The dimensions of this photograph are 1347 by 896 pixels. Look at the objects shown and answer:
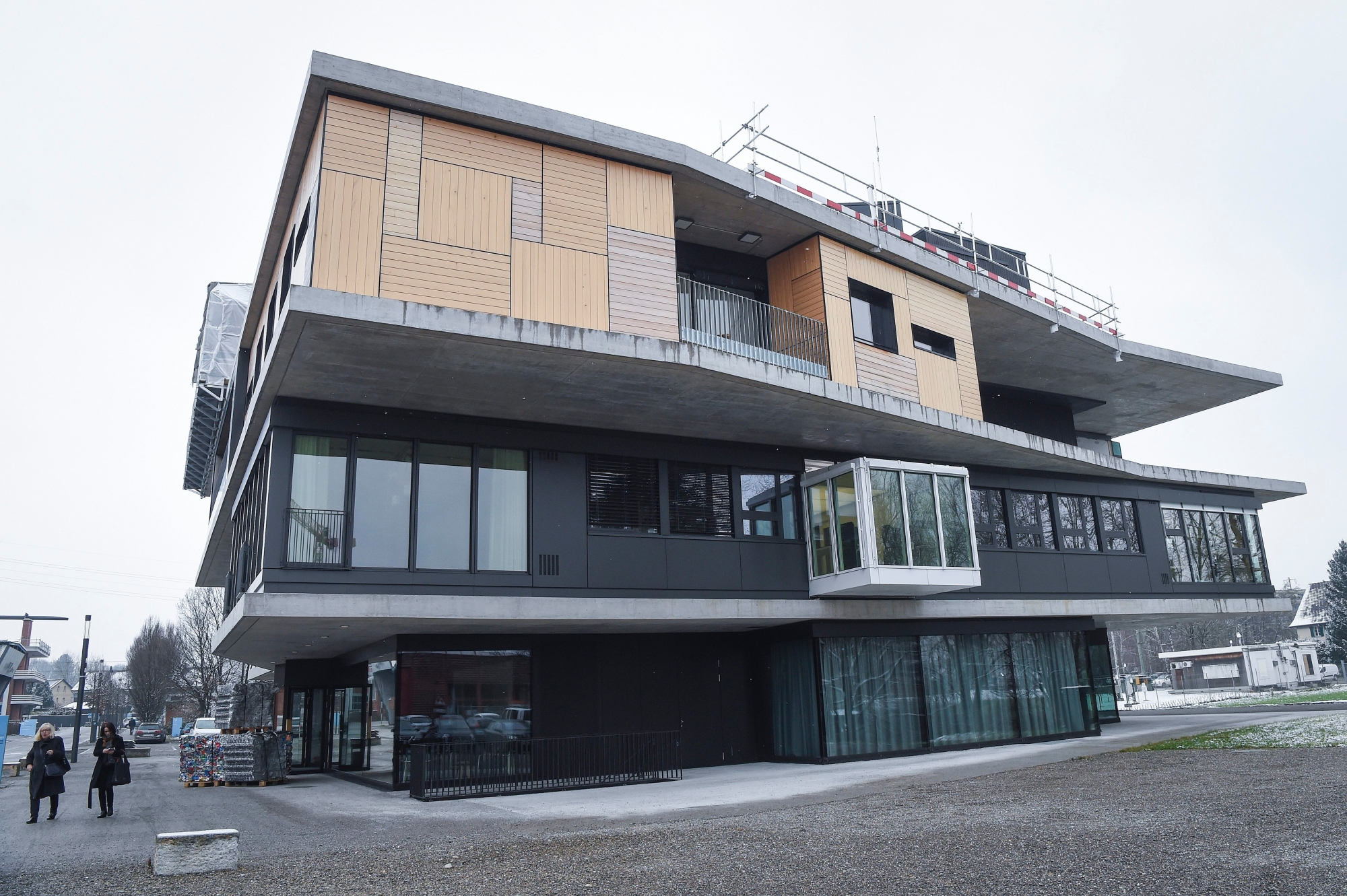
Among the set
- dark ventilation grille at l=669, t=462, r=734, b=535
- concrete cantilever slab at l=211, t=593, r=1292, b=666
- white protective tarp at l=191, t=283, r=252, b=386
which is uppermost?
white protective tarp at l=191, t=283, r=252, b=386

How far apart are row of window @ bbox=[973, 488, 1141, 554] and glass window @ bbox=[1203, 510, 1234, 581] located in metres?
3.18

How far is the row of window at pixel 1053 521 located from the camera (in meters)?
21.5

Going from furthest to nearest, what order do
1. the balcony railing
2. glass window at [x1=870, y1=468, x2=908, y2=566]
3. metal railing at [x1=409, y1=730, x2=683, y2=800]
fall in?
glass window at [x1=870, y1=468, x2=908, y2=566]
the balcony railing
metal railing at [x1=409, y1=730, x2=683, y2=800]

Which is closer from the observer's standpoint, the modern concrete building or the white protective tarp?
the modern concrete building

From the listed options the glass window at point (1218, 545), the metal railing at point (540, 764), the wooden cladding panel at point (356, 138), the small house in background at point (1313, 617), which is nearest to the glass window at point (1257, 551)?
the glass window at point (1218, 545)

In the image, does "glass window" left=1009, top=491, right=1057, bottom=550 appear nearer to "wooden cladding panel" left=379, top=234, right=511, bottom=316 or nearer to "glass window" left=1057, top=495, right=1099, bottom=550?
"glass window" left=1057, top=495, right=1099, bottom=550

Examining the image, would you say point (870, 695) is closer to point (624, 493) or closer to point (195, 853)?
point (624, 493)

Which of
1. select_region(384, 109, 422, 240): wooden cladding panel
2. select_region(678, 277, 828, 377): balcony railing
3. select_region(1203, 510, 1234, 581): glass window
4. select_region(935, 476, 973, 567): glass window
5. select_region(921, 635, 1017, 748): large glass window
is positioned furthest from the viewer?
select_region(1203, 510, 1234, 581): glass window

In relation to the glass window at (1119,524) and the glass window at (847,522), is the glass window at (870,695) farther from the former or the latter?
the glass window at (1119,524)

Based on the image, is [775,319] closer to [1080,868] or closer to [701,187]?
[701,187]

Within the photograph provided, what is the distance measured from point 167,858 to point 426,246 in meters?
8.46

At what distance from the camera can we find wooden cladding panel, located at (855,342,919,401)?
58.7 ft

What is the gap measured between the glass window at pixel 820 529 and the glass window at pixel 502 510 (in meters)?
6.02

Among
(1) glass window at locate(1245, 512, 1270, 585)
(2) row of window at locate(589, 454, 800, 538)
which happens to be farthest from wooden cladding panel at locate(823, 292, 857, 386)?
(1) glass window at locate(1245, 512, 1270, 585)
